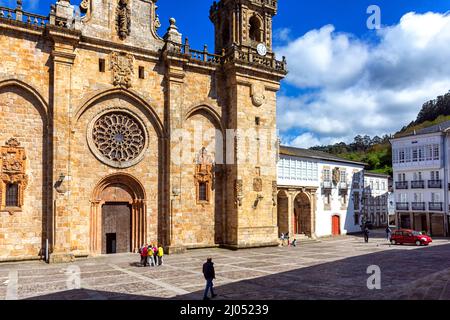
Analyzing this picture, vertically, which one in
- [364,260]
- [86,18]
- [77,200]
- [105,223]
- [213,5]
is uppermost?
[213,5]

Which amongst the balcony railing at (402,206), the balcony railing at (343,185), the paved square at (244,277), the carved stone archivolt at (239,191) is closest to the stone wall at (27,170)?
the paved square at (244,277)

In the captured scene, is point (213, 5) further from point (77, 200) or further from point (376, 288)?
point (376, 288)

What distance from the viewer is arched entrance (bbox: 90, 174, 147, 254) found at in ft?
79.6

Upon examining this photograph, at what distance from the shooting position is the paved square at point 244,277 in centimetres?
1383

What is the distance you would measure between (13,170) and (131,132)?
289 inches

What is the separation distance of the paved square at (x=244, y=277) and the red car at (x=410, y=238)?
22.9 feet

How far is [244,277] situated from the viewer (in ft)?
56.4

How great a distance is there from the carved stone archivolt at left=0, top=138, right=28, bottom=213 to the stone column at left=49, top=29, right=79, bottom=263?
5.49 ft

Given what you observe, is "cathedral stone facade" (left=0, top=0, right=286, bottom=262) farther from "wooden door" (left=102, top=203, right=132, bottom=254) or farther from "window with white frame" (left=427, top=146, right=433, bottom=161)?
"window with white frame" (left=427, top=146, right=433, bottom=161)

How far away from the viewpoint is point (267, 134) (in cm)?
2933

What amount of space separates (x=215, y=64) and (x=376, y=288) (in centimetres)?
1921

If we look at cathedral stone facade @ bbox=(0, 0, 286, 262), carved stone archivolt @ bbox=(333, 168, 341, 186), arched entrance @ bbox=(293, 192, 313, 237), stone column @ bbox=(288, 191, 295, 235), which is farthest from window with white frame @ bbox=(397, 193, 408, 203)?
cathedral stone facade @ bbox=(0, 0, 286, 262)

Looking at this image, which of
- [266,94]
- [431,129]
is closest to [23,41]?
[266,94]

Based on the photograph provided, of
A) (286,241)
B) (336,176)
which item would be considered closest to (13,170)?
(286,241)
